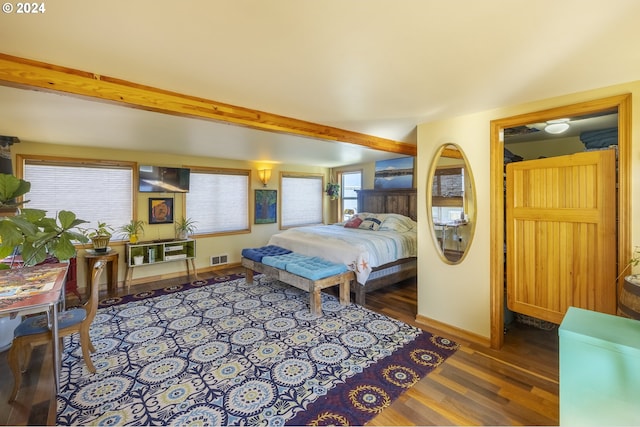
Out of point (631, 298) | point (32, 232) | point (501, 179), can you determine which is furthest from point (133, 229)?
point (631, 298)

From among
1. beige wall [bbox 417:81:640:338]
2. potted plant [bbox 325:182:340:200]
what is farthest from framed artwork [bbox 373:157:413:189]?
beige wall [bbox 417:81:640:338]

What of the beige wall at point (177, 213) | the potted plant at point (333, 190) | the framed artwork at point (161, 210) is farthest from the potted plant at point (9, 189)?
the potted plant at point (333, 190)

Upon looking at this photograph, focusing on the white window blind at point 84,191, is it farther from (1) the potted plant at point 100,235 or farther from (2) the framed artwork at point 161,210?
(2) the framed artwork at point 161,210

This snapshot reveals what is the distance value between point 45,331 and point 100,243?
7.65 ft

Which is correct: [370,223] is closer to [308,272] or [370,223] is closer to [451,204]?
[451,204]

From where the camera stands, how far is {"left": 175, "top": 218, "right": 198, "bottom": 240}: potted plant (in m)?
5.04

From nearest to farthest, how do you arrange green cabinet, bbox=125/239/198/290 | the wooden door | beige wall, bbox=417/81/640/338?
1. the wooden door
2. beige wall, bbox=417/81/640/338
3. green cabinet, bbox=125/239/198/290

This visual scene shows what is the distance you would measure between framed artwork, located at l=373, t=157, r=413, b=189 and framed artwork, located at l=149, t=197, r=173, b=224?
403 cm

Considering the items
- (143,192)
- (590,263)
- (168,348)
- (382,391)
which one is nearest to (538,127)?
(590,263)

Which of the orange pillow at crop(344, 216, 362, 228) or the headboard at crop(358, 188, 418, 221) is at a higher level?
the headboard at crop(358, 188, 418, 221)

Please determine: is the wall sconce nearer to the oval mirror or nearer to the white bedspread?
the white bedspread

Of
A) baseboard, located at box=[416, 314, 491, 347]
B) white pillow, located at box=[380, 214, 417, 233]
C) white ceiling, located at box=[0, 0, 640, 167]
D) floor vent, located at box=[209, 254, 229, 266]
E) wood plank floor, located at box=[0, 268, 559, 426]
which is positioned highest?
white ceiling, located at box=[0, 0, 640, 167]

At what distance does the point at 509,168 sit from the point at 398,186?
3.09m

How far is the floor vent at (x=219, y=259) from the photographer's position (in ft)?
18.1
